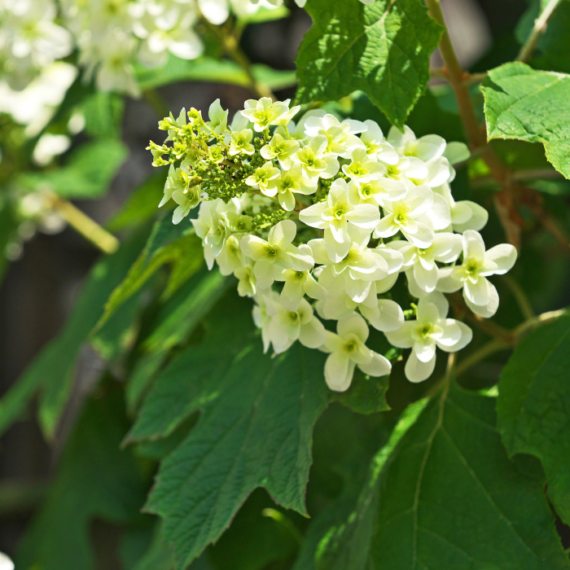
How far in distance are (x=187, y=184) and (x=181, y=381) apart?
46 centimetres

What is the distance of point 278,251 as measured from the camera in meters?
0.56

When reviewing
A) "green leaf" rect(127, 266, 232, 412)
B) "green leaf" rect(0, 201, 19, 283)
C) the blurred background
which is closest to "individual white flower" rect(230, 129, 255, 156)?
"green leaf" rect(127, 266, 232, 412)

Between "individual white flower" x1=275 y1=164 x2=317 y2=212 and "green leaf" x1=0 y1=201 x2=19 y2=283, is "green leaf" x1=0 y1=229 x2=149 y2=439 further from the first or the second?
"individual white flower" x1=275 y1=164 x2=317 y2=212

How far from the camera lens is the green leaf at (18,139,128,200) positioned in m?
1.68

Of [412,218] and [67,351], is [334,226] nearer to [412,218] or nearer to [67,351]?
[412,218]

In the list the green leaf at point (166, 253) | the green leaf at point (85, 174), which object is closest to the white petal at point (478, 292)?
the green leaf at point (166, 253)

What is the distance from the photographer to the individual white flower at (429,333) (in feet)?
2.02

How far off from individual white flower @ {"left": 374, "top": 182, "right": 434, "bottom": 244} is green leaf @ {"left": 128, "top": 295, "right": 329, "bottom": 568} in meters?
0.26

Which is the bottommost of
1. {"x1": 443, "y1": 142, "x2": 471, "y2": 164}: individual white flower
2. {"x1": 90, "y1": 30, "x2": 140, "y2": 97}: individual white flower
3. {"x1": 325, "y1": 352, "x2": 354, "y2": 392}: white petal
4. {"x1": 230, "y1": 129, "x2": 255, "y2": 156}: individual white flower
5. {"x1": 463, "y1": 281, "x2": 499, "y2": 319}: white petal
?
{"x1": 90, "y1": 30, "x2": 140, "y2": 97}: individual white flower

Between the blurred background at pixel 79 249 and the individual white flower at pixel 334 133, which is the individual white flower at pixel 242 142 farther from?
the blurred background at pixel 79 249

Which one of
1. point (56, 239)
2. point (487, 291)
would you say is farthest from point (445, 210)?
point (56, 239)

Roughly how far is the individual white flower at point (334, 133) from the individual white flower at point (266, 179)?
0.06 metres

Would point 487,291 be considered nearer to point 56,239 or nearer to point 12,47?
point 12,47

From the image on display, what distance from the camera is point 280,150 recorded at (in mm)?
568
